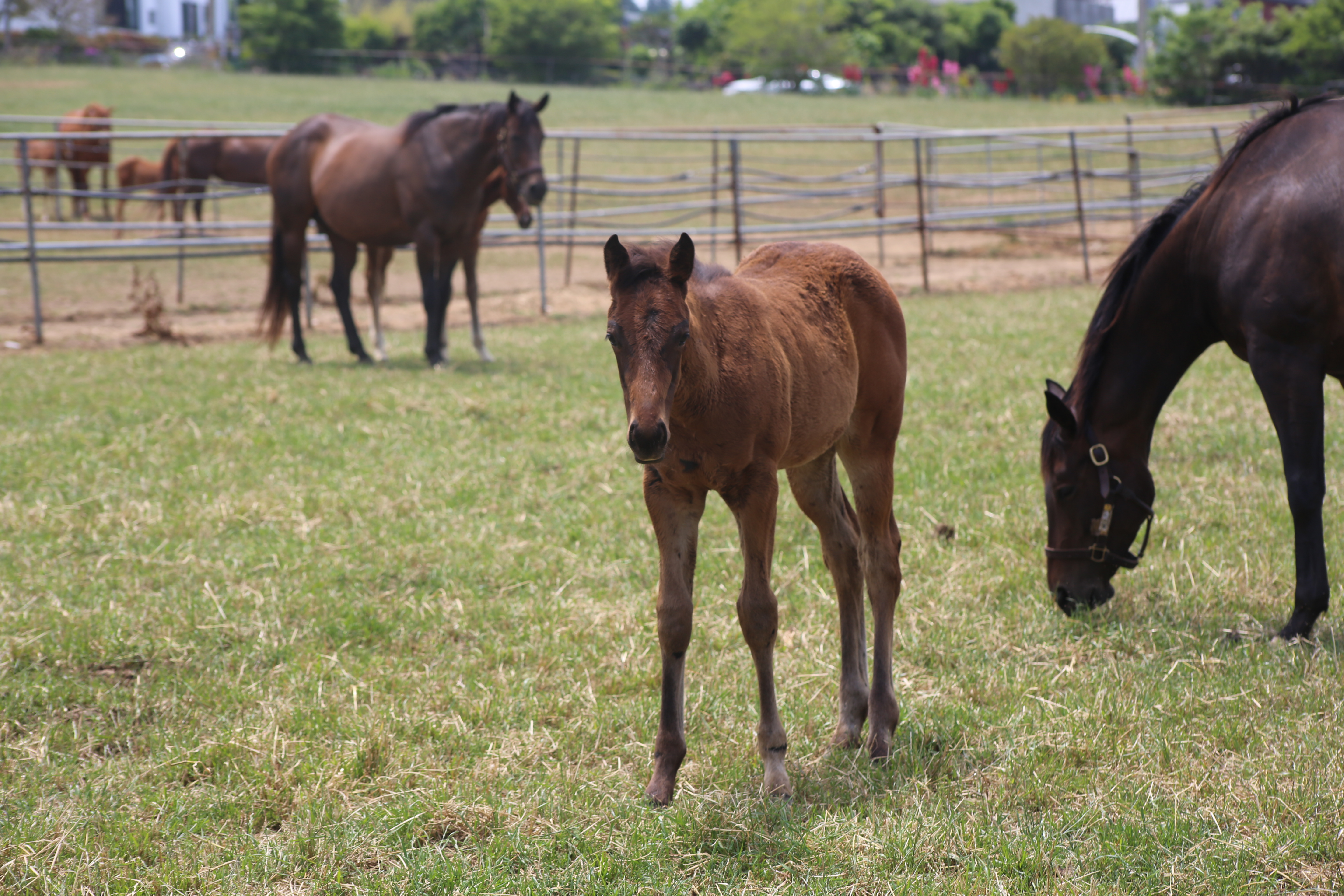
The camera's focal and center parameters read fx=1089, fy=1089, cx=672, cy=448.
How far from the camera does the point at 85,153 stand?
18031 mm

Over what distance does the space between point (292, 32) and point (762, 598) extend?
170 ft

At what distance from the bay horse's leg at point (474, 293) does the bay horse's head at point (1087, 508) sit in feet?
20.5

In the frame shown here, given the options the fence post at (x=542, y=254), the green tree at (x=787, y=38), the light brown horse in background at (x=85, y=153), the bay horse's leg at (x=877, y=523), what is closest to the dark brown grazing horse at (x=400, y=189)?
the fence post at (x=542, y=254)

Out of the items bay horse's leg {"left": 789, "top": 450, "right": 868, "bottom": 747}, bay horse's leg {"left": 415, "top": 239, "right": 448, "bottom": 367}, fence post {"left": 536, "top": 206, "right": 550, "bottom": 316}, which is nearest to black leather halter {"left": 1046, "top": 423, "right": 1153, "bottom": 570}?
bay horse's leg {"left": 789, "top": 450, "right": 868, "bottom": 747}

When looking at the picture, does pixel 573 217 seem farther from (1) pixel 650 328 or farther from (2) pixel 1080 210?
(1) pixel 650 328

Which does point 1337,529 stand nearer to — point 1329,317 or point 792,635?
point 1329,317

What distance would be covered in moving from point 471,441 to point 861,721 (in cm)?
391

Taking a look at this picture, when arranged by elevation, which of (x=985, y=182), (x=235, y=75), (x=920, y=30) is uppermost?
(x=920, y=30)

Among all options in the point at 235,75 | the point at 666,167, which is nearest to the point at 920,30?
the point at 235,75

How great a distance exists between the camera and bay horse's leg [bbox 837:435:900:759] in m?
3.22

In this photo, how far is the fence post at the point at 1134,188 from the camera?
16.6 metres

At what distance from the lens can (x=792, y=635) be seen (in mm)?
3928

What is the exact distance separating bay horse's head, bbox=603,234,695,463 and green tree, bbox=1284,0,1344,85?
135 ft

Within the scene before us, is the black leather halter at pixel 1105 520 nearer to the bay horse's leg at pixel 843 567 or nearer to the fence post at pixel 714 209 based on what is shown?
the bay horse's leg at pixel 843 567
